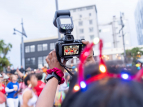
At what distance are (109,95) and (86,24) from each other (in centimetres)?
4160

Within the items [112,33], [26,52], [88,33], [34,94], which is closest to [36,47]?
[26,52]

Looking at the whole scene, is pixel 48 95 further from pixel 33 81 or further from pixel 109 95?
pixel 33 81

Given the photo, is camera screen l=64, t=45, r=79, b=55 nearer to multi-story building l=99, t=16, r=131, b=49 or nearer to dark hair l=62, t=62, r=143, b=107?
dark hair l=62, t=62, r=143, b=107

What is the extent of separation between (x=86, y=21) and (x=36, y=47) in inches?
611

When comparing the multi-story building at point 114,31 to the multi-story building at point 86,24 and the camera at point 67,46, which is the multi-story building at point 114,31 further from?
the camera at point 67,46

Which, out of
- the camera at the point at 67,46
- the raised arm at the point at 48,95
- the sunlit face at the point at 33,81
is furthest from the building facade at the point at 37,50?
the raised arm at the point at 48,95

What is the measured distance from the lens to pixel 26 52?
3688cm

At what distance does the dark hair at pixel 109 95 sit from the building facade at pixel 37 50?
113ft

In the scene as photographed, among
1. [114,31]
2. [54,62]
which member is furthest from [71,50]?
[114,31]

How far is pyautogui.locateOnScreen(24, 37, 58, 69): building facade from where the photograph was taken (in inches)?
1375

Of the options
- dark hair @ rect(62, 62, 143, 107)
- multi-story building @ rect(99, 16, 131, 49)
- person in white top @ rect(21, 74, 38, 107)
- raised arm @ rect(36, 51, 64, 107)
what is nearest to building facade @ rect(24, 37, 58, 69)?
multi-story building @ rect(99, 16, 131, 49)

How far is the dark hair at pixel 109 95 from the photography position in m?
0.49

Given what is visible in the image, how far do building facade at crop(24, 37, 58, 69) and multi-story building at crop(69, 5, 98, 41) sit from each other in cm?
808

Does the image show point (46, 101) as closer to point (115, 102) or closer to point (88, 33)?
point (115, 102)
